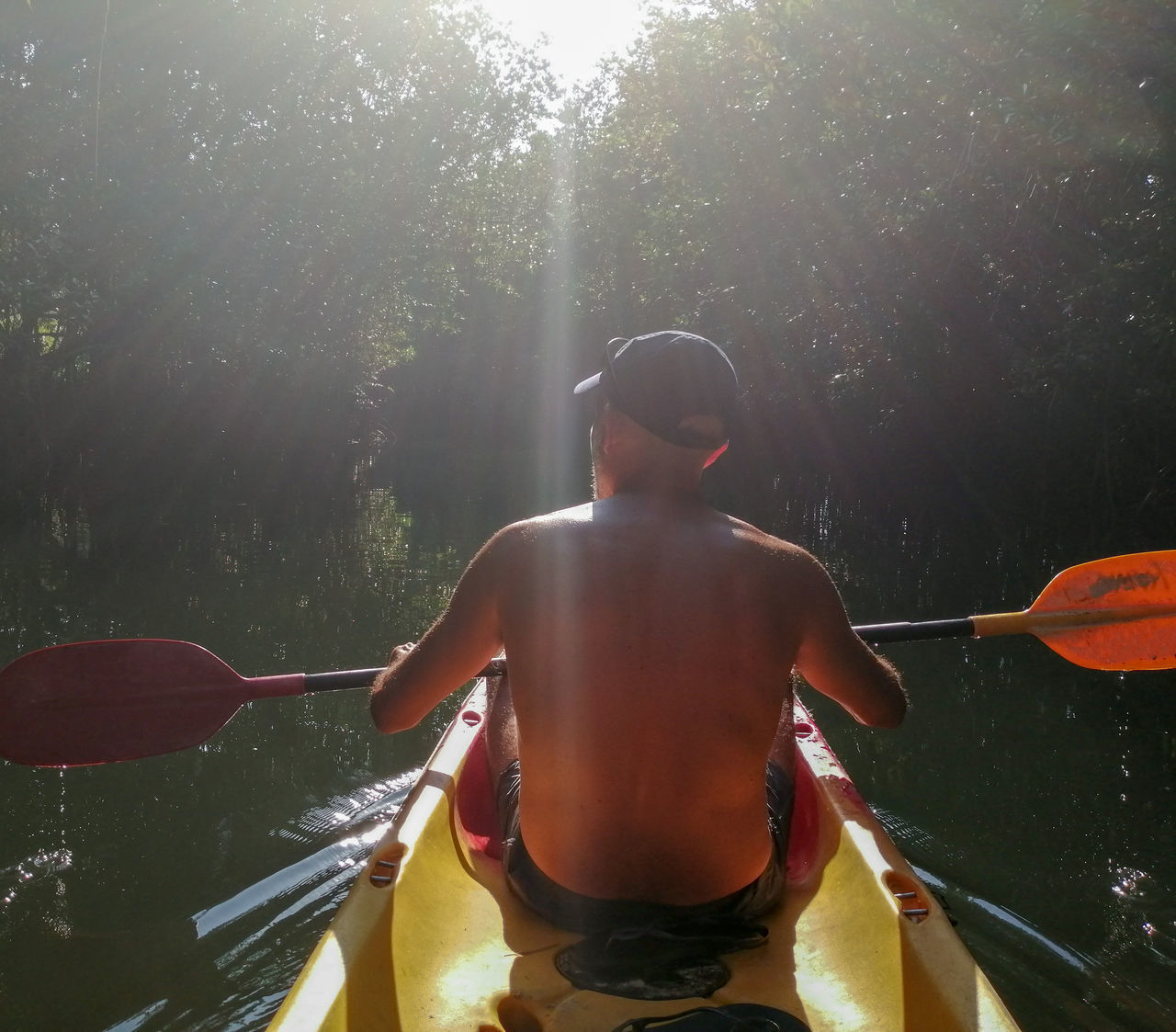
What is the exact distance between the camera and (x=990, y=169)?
27.6 ft

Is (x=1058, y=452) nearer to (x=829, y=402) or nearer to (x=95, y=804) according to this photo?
(x=829, y=402)

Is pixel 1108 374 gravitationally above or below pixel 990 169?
below

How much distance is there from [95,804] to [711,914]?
2.84 m

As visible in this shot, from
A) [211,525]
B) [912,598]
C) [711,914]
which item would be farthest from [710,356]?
[211,525]

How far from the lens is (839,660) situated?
1949mm

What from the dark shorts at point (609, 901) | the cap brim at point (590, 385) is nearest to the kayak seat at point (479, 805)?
the dark shorts at point (609, 901)

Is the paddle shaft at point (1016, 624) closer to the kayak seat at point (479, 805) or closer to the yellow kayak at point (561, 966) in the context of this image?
the kayak seat at point (479, 805)

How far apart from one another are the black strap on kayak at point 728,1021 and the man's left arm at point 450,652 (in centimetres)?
66

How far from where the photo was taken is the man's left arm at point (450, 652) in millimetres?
1937

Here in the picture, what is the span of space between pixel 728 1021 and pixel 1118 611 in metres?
2.11

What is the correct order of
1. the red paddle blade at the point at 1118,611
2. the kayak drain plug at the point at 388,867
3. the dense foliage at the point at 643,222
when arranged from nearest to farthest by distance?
the kayak drain plug at the point at 388,867 < the red paddle blade at the point at 1118,611 < the dense foliage at the point at 643,222

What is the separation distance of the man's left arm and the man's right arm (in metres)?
0.55

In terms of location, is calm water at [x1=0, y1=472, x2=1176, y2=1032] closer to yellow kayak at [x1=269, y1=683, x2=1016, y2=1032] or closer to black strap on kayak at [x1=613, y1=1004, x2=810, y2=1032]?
yellow kayak at [x1=269, y1=683, x2=1016, y2=1032]

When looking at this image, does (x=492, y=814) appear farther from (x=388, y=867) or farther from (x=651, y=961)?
(x=651, y=961)
